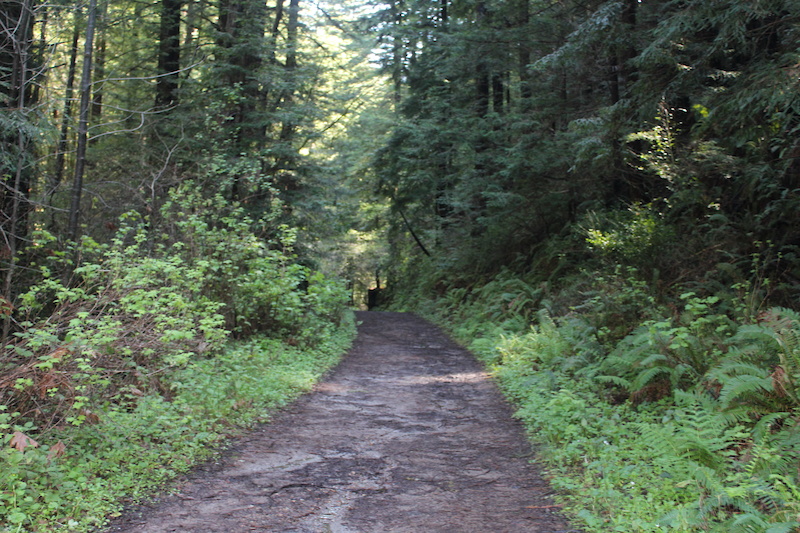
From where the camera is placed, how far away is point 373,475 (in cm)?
517

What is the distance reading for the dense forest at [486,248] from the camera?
4707 millimetres

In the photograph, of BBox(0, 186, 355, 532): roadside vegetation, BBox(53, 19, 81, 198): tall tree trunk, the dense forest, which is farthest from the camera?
BBox(53, 19, 81, 198): tall tree trunk

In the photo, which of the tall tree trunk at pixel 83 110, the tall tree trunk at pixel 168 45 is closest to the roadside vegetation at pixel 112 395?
the tall tree trunk at pixel 83 110

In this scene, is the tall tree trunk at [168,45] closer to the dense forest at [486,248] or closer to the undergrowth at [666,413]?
the dense forest at [486,248]

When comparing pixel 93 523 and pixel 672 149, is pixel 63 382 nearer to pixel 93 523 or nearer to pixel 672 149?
pixel 93 523

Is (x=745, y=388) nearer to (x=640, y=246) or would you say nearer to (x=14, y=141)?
(x=640, y=246)

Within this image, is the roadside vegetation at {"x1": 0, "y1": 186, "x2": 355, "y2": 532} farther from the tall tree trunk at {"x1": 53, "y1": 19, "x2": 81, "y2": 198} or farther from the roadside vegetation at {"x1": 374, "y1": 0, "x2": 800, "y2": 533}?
the roadside vegetation at {"x1": 374, "y1": 0, "x2": 800, "y2": 533}

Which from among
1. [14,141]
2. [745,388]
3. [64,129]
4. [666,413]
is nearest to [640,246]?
[666,413]

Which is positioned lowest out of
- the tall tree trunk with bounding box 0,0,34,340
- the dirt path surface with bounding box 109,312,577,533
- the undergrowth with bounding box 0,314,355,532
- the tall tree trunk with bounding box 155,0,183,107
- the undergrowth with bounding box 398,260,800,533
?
the dirt path surface with bounding box 109,312,577,533

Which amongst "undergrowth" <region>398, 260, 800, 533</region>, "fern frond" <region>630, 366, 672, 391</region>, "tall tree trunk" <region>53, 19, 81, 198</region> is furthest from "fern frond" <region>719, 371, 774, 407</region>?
"tall tree trunk" <region>53, 19, 81, 198</region>

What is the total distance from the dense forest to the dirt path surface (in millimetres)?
352

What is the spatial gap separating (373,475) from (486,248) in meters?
12.8

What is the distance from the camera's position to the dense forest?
471 cm

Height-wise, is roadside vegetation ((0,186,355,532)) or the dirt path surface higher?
roadside vegetation ((0,186,355,532))
